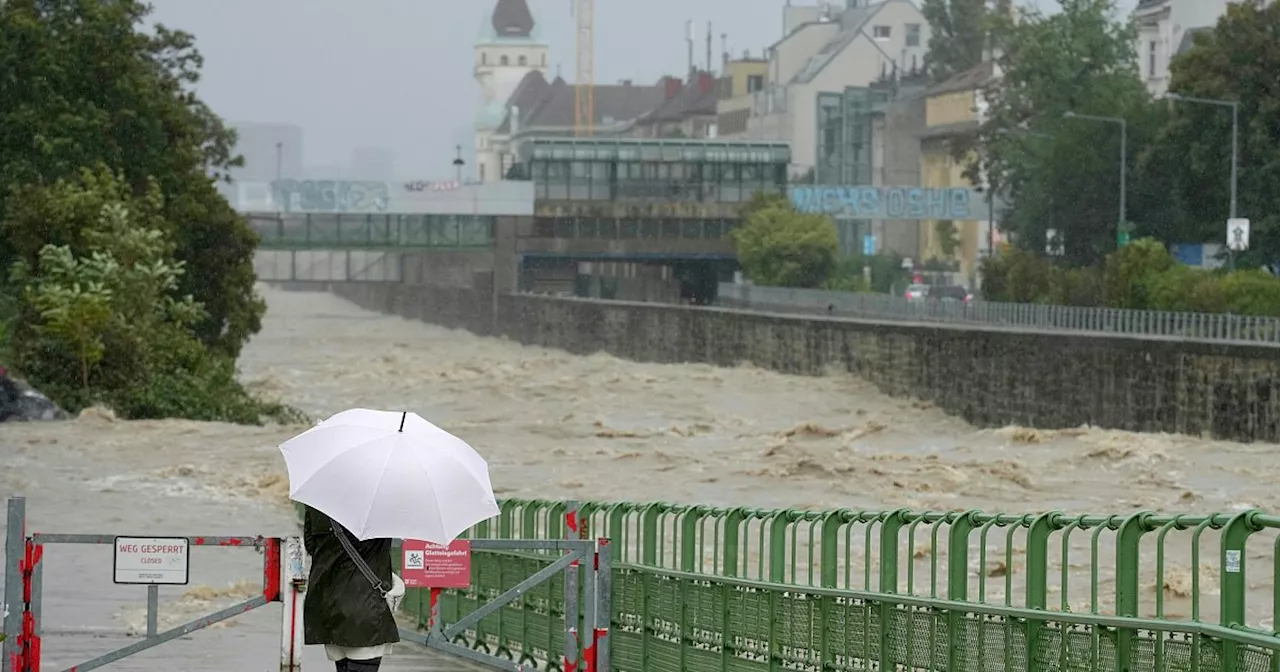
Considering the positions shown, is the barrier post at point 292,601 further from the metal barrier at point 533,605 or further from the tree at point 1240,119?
the tree at point 1240,119

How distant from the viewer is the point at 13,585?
456 inches

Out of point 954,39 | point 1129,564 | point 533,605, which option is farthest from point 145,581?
point 954,39

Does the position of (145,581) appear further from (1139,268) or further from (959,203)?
(959,203)

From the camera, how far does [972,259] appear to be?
131500mm

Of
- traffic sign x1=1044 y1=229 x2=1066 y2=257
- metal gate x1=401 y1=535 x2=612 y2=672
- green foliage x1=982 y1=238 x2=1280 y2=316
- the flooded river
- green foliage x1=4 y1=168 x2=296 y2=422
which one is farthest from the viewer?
traffic sign x1=1044 y1=229 x2=1066 y2=257

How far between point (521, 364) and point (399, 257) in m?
75.7

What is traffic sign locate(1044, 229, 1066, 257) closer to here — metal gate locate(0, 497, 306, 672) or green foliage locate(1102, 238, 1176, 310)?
green foliage locate(1102, 238, 1176, 310)

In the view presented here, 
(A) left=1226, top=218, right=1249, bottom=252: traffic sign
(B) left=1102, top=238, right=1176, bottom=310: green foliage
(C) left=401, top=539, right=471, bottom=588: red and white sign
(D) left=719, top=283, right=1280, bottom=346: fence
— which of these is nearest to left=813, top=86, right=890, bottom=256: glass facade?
(D) left=719, top=283, right=1280, bottom=346: fence

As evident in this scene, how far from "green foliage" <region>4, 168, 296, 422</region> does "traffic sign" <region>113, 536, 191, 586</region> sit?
4107 centimetres

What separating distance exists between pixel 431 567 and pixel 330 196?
112260 millimetres

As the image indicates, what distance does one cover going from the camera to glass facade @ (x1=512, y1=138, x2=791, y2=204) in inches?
5049

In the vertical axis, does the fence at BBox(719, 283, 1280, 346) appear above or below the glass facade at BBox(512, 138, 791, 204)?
below

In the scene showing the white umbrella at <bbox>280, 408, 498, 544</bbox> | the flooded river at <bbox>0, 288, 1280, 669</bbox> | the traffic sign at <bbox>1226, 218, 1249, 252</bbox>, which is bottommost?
the flooded river at <bbox>0, 288, 1280, 669</bbox>

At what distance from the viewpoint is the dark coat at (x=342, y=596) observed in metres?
9.52
